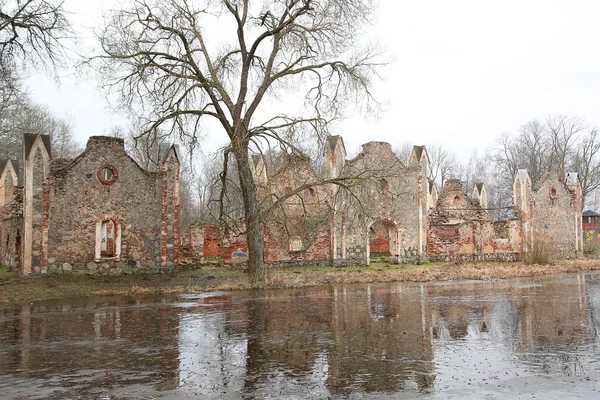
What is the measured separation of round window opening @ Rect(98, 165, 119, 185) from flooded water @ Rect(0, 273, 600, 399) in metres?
Answer: 8.38

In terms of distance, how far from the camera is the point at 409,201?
29.1 m

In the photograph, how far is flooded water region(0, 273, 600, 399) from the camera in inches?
238

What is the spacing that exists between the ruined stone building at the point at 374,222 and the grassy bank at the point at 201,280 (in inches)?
71.8

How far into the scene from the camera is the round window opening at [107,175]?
21859mm

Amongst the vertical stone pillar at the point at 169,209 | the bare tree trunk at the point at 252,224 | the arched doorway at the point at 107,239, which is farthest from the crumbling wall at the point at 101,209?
the arched doorway at the point at 107,239

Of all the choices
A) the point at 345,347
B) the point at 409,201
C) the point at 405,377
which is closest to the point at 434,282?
the point at 409,201

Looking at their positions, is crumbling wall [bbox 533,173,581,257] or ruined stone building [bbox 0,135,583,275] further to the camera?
crumbling wall [bbox 533,173,581,257]

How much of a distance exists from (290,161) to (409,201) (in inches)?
509

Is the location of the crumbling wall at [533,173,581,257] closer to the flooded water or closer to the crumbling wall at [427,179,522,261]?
the crumbling wall at [427,179,522,261]

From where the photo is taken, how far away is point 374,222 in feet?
99.5

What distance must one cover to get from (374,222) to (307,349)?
22664 mm

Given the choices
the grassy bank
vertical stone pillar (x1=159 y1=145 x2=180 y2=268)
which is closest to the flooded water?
the grassy bank

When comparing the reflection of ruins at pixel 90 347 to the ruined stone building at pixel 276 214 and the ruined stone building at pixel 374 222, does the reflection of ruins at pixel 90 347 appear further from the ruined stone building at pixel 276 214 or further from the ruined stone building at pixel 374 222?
the ruined stone building at pixel 374 222

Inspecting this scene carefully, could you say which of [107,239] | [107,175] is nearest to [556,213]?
[107,175]
